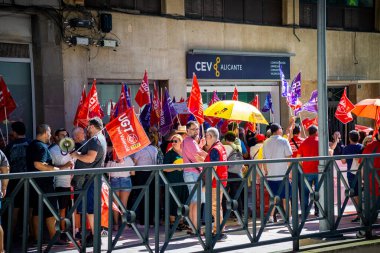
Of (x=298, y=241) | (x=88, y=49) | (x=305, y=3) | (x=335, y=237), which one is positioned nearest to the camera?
(x=298, y=241)

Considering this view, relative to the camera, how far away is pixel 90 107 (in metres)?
14.0

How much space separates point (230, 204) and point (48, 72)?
9055 millimetres

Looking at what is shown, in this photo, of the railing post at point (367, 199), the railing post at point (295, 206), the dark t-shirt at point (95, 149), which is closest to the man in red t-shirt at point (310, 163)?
the railing post at point (295, 206)

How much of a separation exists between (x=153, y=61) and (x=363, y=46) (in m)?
9.11

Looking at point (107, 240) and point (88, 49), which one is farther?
point (88, 49)

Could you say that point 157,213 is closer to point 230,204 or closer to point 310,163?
point 230,204

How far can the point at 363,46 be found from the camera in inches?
972

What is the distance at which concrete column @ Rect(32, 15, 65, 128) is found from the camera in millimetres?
16219

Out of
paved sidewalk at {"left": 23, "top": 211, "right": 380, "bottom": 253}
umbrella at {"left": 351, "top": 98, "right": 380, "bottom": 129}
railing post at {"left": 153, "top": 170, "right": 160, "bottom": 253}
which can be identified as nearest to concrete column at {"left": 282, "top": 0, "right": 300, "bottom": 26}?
umbrella at {"left": 351, "top": 98, "right": 380, "bottom": 129}

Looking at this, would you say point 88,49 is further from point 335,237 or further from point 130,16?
point 335,237

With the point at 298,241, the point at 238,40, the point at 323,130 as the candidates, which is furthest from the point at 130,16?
the point at 298,241

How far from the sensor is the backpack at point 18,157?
1088cm

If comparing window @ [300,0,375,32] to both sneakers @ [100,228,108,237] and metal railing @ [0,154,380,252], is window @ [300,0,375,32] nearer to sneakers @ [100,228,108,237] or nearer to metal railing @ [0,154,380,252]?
metal railing @ [0,154,380,252]

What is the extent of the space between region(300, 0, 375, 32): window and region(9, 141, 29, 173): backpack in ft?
45.4
